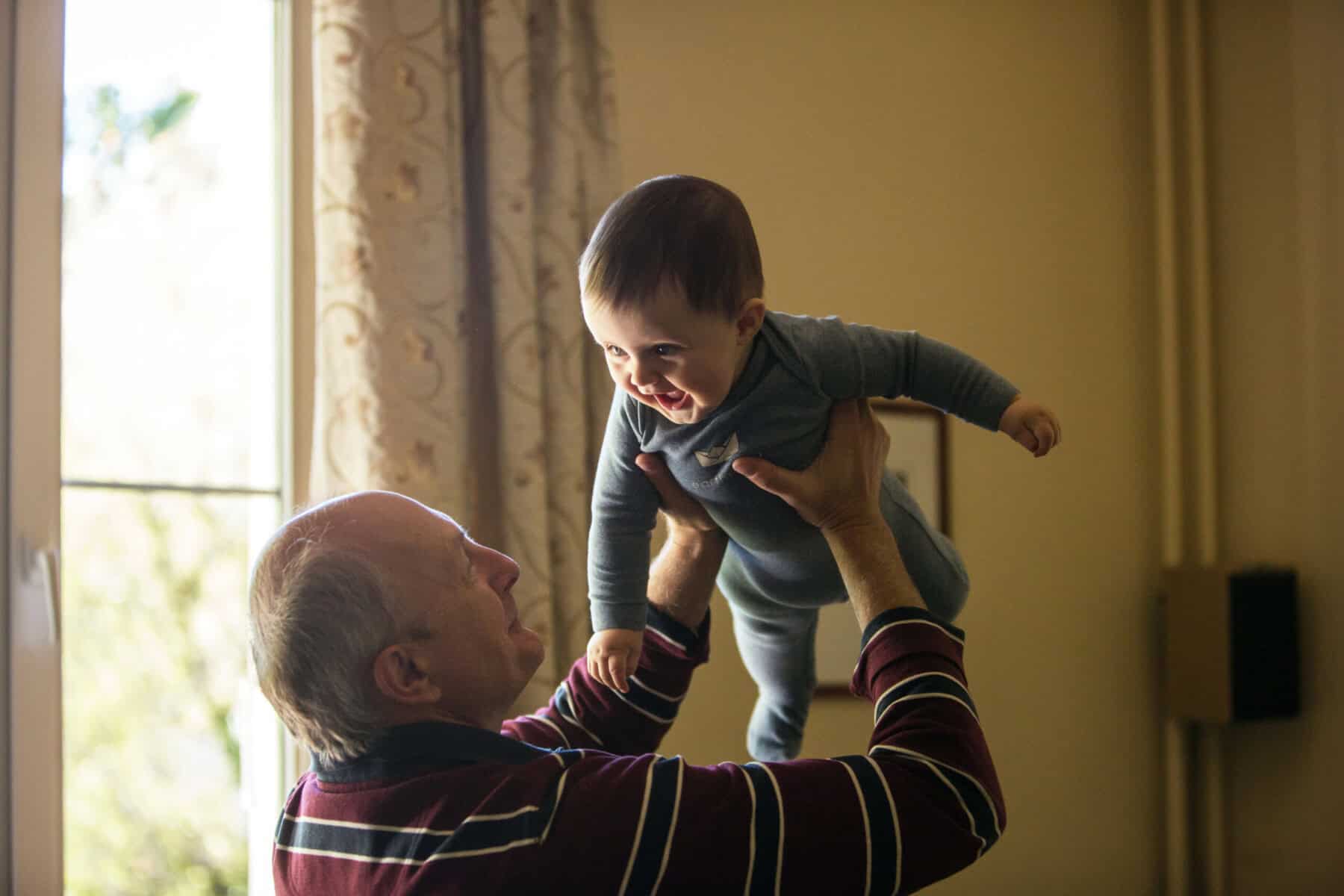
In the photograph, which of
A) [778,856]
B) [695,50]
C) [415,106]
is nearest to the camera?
[778,856]

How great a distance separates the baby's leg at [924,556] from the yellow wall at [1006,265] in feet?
4.40

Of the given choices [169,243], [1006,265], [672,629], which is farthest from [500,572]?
[1006,265]

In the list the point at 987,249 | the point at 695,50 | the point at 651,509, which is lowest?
the point at 651,509

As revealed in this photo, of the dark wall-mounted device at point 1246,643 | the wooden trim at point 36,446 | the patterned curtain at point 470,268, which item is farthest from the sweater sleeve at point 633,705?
the dark wall-mounted device at point 1246,643

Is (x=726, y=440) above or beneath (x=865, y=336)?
beneath

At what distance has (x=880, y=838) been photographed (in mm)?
1059

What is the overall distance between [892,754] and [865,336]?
466 mm

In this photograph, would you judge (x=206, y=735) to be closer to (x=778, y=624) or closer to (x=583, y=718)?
(x=583, y=718)

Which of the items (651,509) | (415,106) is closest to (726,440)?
(651,509)

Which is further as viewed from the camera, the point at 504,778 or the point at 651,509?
the point at 651,509

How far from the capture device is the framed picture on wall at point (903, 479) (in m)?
2.92

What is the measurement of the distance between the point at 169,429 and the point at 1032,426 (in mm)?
1720

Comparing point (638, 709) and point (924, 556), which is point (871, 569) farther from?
point (638, 709)

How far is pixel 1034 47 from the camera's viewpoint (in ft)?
11.5
